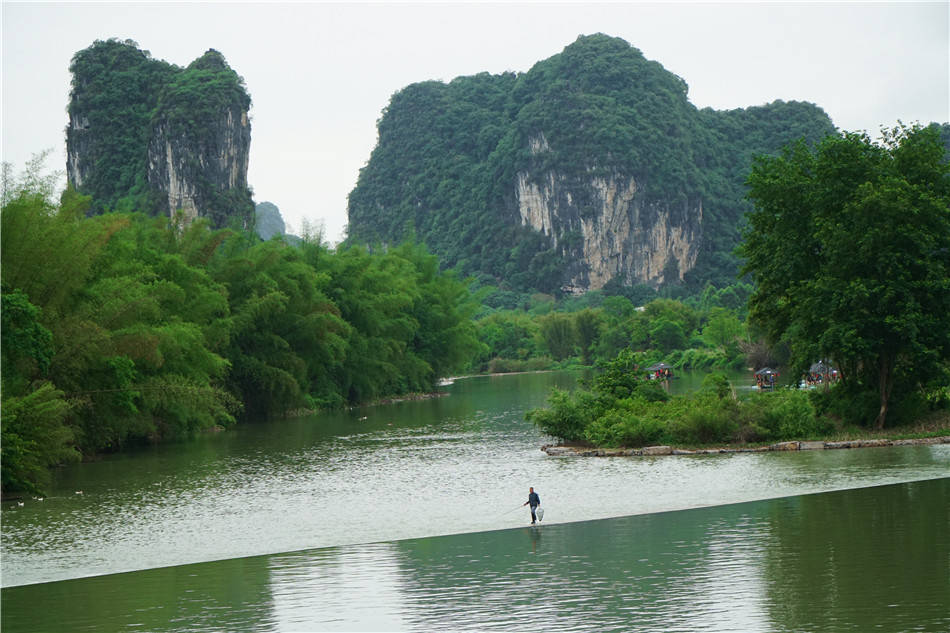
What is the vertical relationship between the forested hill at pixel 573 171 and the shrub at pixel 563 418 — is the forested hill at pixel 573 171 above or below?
above

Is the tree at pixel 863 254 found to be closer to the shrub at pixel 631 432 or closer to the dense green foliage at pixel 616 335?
the shrub at pixel 631 432

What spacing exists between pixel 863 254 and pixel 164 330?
17366 mm

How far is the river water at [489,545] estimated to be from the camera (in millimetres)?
11156

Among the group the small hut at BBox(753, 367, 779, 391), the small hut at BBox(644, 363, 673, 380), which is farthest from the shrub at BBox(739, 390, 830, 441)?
the small hut at BBox(644, 363, 673, 380)

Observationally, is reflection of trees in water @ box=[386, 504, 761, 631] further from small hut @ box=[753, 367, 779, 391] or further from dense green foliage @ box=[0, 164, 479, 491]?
small hut @ box=[753, 367, 779, 391]

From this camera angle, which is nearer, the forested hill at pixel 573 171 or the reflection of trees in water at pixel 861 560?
the reflection of trees in water at pixel 861 560

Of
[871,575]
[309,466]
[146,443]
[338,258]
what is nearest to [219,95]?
[338,258]

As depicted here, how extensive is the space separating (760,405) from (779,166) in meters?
5.92

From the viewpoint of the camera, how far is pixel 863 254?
23.4 m

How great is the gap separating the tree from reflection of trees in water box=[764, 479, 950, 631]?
6492mm

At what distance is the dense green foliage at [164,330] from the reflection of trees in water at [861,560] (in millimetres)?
13806

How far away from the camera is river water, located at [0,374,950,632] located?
11.2 meters

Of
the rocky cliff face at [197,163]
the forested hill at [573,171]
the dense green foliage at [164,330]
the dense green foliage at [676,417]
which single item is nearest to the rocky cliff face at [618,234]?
the forested hill at [573,171]

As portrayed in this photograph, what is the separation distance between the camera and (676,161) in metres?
149
